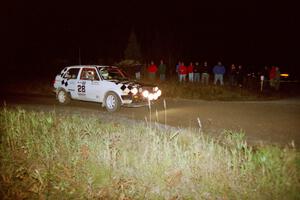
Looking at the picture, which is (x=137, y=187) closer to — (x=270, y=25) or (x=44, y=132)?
(x=44, y=132)

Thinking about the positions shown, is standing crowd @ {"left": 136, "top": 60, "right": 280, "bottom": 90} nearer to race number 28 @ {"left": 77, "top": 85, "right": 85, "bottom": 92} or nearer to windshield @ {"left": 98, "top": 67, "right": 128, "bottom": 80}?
windshield @ {"left": 98, "top": 67, "right": 128, "bottom": 80}

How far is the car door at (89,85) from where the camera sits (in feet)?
44.6

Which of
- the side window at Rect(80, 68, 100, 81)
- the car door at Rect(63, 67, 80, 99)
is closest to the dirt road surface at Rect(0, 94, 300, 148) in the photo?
the car door at Rect(63, 67, 80, 99)

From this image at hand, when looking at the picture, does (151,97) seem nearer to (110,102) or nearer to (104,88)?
(110,102)

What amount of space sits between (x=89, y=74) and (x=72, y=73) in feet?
4.32

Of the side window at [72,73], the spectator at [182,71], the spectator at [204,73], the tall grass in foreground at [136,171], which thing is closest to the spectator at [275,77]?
the spectator at [204,73]

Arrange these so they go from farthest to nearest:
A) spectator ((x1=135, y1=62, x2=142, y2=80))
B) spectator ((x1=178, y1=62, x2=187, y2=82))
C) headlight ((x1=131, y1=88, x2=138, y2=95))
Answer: spectator ((x1=135, y1=62, x2=142, y2=80)) → spectator ((x1=178, y1=62, x2=187, y2=82)) → headlight ((x1=131, y1=88, x2=138, y2=95))

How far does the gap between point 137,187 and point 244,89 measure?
1585cm

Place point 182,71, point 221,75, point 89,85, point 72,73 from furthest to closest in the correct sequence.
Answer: point 182,71
point 221,75
point 72,73
point 89,85

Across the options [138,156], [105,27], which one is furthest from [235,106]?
[105,27]

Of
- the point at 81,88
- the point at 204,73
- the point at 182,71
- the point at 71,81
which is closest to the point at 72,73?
the point at 71,81

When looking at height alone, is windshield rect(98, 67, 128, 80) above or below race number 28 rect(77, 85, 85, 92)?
above

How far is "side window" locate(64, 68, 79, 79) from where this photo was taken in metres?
14.6

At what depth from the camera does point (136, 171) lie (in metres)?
5.86
